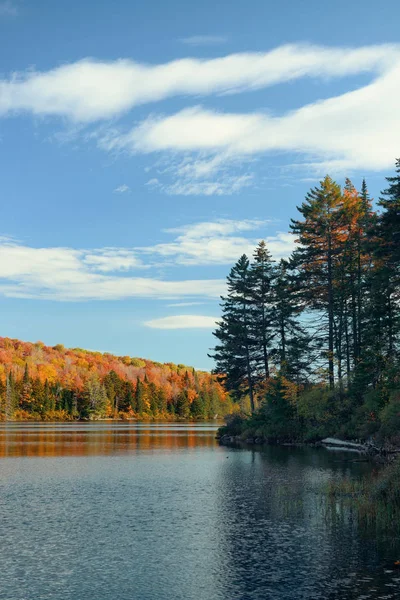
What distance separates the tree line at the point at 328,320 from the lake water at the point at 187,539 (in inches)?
523

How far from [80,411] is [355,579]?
579 feet

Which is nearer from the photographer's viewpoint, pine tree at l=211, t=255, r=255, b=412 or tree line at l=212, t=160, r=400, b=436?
tree line at l=212, t=160, r=400, b=436

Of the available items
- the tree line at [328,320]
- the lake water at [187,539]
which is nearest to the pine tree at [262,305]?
the tree line at [328,320]

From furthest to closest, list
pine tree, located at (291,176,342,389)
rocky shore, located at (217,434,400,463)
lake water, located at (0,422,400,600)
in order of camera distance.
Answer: pine tree, located at (291,176,342,389) < rocky shore, located at (217,434,400,463) < lake water, located at (0,422,400,600)

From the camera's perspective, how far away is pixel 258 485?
3366cm

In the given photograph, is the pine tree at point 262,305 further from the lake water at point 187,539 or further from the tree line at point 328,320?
the lake water at point 187,539

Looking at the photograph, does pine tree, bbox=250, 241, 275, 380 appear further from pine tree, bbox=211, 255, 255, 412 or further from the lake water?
the lake water

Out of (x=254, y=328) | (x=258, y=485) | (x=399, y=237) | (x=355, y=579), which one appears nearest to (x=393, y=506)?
(x=355, y=579)

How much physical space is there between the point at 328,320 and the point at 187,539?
43349 millimetres

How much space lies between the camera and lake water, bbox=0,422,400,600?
15789 mm

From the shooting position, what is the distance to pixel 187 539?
69.6 feet

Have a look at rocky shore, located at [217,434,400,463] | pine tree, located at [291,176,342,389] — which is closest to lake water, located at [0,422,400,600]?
rocky shore, located at [217,434,400,463]

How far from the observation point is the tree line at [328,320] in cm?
4853

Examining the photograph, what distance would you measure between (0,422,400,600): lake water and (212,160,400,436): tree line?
43.6ft
